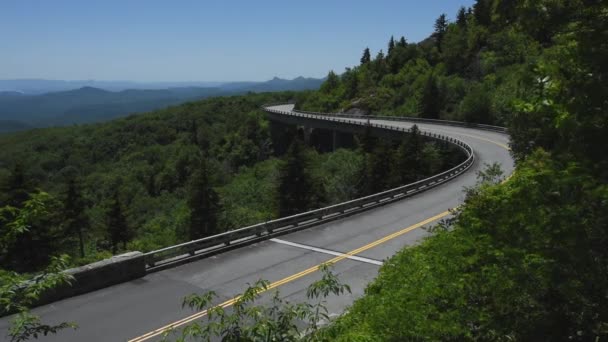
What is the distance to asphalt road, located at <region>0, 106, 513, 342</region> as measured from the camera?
1091 centimetres

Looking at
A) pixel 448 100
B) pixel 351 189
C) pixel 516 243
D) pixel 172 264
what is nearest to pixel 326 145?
pixel 448 100

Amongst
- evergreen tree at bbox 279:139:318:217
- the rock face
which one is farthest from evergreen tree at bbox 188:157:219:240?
the rock face

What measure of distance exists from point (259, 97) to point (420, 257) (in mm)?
193030

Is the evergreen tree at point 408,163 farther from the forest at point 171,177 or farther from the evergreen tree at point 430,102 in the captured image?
the evergreen tree at point 430,102

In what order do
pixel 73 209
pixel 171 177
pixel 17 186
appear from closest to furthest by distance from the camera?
pixel 17 186 < pixel 73 209 < pixel 171 177

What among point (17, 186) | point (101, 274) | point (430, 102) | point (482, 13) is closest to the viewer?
point (101, 274)

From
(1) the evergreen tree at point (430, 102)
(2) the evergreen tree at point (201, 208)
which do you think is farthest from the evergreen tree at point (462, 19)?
(2) the evergreen tree at point (201, 208)

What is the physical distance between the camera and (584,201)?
17.5 ft

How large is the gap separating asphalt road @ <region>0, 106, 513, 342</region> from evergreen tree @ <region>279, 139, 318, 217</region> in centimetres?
1877

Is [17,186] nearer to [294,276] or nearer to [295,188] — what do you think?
[295,188]

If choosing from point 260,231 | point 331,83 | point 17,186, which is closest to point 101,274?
point 260,231

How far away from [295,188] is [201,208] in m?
8.77

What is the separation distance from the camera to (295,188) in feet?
139

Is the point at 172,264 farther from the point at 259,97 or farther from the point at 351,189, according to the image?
the point at 259,97
